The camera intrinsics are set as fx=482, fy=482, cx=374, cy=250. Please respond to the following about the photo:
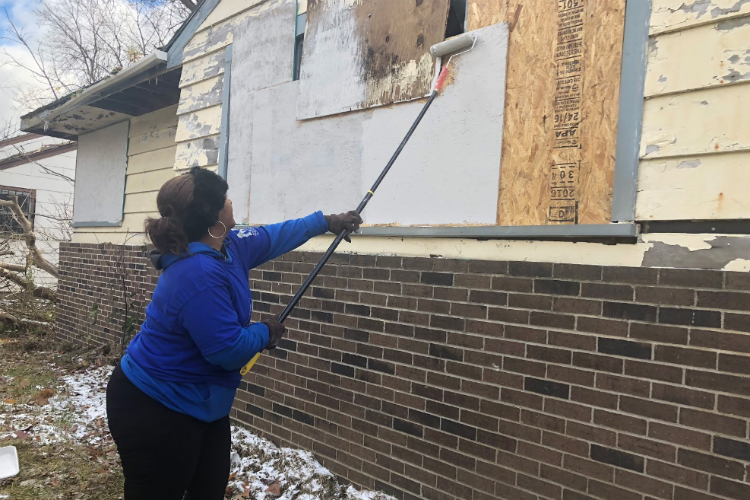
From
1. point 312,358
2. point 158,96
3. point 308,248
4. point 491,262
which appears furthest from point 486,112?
point 158,96

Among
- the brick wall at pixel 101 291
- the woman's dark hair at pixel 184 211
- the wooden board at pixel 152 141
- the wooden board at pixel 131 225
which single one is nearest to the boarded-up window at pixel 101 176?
the wooden board at pixel 131 225

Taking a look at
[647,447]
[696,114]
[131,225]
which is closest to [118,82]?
[131,225]

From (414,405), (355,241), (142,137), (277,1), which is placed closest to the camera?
(414,405)

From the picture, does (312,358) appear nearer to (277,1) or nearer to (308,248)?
(308,248)

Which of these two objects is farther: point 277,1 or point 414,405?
point 277,1

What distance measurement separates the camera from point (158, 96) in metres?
6.21

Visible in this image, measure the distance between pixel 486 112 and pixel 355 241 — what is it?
1296 mm

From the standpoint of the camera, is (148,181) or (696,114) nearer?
(696,114)

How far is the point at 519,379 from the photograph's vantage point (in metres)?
2.63

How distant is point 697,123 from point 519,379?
1.51 meters

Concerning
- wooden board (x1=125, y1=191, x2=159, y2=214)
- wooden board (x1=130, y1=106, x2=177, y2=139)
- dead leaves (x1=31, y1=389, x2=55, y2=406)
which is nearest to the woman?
dead leaves (x1=31, y1=389, x2=55, y2=406)

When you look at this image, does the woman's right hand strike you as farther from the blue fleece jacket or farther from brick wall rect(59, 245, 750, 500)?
brick wall rect(59, 245, 750, 500)

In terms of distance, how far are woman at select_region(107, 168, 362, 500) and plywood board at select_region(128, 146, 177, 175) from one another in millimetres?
4405

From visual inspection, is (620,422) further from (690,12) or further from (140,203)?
(140,203)
